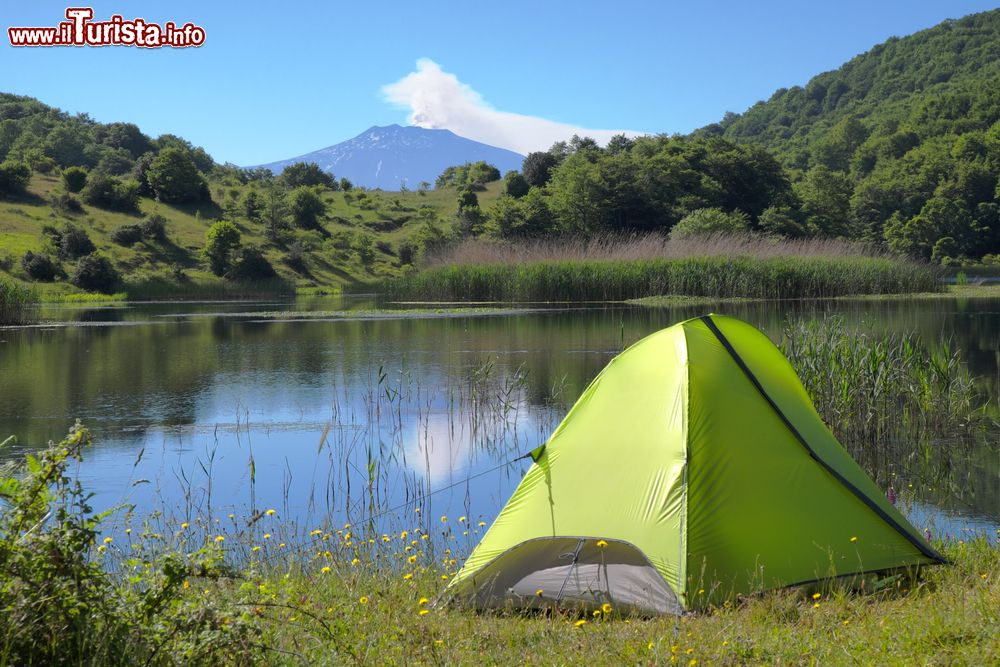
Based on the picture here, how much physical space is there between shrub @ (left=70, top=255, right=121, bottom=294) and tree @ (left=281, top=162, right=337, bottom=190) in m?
33.1

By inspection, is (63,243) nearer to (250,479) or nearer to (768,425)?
(250,479)

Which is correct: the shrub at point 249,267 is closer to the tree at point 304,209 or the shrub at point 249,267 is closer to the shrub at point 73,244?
the shrub at point 73,244

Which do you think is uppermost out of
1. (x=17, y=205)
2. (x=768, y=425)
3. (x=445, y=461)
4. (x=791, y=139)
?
(x=791, y=139)

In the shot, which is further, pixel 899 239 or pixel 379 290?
pixel 899 239

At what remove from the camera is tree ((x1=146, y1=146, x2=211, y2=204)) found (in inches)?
2549

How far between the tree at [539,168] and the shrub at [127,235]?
2833 cm

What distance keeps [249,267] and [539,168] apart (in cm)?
2558

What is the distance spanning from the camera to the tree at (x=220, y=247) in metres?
53.3

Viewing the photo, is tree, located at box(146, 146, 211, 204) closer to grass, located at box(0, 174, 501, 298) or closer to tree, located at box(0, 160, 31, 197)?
grass, located at box(0, 174, 501, 298)

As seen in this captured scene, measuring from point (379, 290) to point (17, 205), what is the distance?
23.7 meters

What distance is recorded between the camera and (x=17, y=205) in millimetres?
57438

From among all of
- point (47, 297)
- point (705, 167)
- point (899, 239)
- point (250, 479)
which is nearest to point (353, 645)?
point (250, 479)

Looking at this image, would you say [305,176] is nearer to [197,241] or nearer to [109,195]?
[109,195]

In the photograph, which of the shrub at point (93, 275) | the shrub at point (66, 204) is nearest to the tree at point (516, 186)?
the shrub at point (66, 204)
